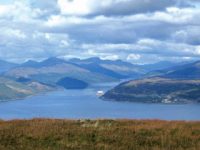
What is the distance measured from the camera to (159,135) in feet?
70.9

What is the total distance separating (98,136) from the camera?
21344 millimetres

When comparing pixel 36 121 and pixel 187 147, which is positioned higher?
pixel 36 121

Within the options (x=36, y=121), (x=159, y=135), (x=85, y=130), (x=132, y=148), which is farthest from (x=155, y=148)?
(x=36, y=121)

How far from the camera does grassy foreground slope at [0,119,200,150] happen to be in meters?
19.3

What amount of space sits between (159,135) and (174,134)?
2.79ft

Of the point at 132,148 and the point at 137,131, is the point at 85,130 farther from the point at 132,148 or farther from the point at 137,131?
the point at 132,148

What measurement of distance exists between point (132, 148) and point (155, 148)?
3.41ft

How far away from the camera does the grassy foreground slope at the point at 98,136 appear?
761 inches

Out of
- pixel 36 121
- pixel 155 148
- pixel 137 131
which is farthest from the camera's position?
pixel 36 121

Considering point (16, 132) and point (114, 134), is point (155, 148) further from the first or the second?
point (16, 132)

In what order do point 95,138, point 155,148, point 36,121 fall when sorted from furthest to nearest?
1. point 36,121
2. point 95,138
3. point 155,148

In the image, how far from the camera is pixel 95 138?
21016mm

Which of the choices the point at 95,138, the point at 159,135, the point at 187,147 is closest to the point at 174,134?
the point at 159,135

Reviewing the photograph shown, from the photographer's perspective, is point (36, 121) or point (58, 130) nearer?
point (58, 130)
